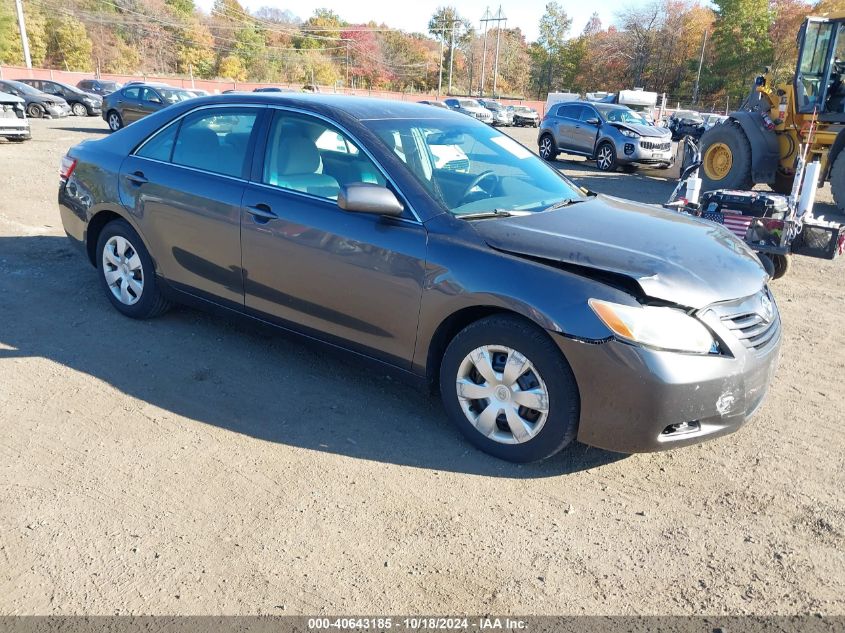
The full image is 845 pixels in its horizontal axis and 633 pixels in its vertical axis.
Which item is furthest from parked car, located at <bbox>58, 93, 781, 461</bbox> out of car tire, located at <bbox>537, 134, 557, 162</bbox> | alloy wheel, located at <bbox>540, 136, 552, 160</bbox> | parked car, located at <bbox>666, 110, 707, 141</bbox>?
parked car, located at <bbox>666, 110, 707, 141</bbox>

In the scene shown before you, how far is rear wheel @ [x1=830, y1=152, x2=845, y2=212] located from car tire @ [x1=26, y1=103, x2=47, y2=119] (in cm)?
2530

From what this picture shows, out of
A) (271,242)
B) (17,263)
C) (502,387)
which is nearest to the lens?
(502,387)

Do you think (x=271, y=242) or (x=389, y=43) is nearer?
(x=271, y=242)

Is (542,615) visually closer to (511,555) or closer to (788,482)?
(511,555)

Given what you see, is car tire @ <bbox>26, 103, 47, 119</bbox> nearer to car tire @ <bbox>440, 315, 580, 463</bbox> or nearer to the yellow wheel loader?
the yellow wheel loader

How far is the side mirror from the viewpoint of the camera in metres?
3.49

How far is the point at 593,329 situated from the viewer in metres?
3.03

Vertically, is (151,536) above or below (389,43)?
below

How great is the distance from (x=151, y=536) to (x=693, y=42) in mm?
86302

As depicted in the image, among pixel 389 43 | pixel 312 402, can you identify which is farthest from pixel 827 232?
pixel 389 43

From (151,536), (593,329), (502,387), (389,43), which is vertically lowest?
(151,536)

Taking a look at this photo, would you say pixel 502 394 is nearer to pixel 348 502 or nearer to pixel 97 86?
pixel 348 502

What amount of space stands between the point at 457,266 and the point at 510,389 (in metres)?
0.66

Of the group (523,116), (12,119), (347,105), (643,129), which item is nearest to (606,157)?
(643,129)
